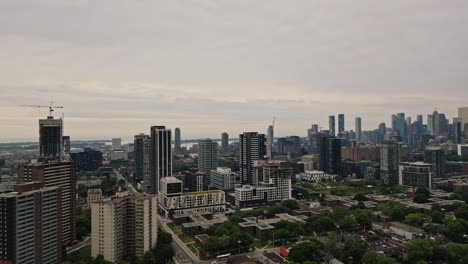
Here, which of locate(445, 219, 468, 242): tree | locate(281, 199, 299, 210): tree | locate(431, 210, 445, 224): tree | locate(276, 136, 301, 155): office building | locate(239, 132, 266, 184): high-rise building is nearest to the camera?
locate(445, 219, 468, 242): tree

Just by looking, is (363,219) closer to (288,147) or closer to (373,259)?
(373,259)

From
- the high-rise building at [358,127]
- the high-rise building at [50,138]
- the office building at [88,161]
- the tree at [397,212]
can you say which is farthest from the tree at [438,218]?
the high-rise building at [358,127]

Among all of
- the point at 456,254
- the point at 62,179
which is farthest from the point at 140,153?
the point at 456,254

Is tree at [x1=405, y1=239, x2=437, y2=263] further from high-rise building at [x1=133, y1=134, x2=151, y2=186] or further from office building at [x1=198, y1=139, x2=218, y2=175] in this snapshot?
office building at [x1=198, y1=139, x2=218, y2=175]

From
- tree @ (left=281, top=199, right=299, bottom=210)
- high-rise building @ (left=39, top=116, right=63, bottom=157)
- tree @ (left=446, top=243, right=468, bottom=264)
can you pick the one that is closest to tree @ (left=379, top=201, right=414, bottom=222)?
tree @ (left=281, top=199, right=299, bottom=210)

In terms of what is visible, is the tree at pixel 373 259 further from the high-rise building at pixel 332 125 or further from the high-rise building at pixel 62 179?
the high-rise building at pixel 332 125

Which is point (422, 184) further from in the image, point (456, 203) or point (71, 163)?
point (71, 163)
